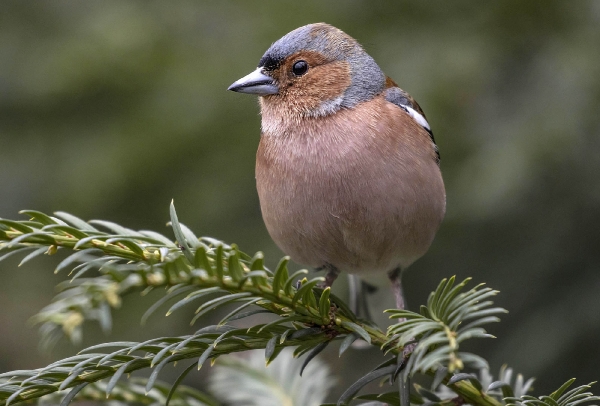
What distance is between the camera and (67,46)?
353 cm

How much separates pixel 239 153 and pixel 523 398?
222 cm

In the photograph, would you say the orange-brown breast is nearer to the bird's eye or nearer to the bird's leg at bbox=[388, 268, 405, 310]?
the bird's eye

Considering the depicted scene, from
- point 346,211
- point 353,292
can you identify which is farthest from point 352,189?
point 353,292

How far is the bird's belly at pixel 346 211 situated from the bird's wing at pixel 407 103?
43cm

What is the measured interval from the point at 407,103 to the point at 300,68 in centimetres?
57

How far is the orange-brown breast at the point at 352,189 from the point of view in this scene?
2.64 metres

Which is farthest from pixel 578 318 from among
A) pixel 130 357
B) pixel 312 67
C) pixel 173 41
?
pixel 173 41

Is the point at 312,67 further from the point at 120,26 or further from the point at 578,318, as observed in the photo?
Result: the point at 578,318

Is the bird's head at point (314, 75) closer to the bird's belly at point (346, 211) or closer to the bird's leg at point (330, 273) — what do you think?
the bird's belly at point (346, 211)

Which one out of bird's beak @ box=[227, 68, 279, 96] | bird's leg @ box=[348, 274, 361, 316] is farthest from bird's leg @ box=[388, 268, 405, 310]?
bird's beak @ box=[227, 68, 279, 96]

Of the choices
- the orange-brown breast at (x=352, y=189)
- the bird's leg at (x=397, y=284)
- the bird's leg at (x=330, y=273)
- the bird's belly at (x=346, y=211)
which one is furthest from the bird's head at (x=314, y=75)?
the bird's leg at (x=397, y=284)

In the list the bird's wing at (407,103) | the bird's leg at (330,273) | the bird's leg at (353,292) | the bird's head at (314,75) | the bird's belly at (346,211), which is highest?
the bird's head at (314,75)

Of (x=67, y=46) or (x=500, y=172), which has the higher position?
(x=67, y=46)

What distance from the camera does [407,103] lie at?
10.8 feet
